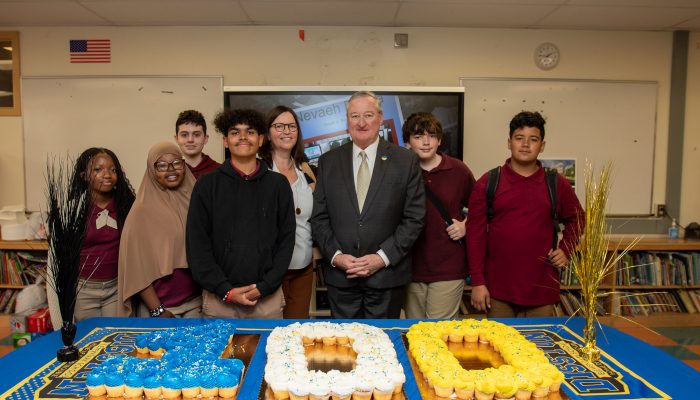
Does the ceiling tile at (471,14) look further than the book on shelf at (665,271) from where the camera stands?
No

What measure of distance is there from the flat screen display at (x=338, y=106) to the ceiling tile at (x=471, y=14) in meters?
0.66

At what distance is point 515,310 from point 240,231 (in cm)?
159

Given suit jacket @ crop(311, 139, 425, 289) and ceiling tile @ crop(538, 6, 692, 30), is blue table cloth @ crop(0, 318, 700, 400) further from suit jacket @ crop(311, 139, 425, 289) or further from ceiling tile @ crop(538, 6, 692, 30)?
ceiling tile @ crop(538, 6, 692, 30)

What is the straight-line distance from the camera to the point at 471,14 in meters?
4.22

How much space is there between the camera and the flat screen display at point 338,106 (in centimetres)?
441

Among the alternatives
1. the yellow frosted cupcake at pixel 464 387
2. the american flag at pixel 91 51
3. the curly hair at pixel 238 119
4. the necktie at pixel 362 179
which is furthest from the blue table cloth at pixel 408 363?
the american flag at pixel 91 51

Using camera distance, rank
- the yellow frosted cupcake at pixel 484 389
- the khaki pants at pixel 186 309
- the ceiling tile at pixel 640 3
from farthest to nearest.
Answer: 1. the ceiling tile at pixel 640 3
2. the khaki pants at pixel 186 309
3. the yellow frosted cupcake at pixel 484 389

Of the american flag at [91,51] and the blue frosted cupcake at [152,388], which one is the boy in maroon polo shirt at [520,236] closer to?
the blue frosted cupcake at [152,388]

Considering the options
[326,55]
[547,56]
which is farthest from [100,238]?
[547,56]

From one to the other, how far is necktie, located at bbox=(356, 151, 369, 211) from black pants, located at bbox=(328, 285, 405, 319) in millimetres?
503

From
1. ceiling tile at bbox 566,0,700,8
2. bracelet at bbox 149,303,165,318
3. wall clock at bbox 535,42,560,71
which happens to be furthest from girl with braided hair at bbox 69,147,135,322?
wall clock at bbox 535,42,560,71

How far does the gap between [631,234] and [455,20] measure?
9.59 ft

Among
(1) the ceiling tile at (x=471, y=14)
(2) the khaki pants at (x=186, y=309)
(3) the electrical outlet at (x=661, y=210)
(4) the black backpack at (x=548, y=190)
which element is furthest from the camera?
(3) the electrical outlet at (x=661, y=210)

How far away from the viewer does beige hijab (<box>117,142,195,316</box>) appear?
235 centimetres
